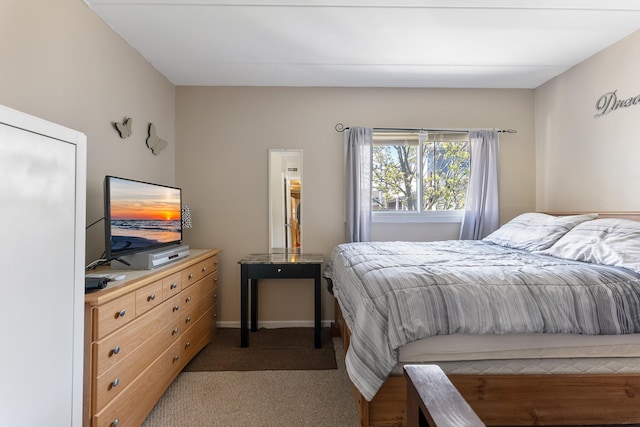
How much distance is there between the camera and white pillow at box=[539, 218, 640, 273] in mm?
1542

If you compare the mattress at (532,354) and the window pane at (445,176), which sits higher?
the window pane at (445,176)

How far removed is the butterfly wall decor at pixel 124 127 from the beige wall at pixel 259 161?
2.46 ft

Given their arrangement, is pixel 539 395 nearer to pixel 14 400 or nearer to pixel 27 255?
pixel 14 400

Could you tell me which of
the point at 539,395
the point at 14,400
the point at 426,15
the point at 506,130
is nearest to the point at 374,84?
the point at 426,15

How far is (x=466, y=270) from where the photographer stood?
149 cm

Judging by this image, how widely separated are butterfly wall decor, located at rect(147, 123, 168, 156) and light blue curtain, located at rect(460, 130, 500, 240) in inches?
121

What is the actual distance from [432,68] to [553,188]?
1722 mm

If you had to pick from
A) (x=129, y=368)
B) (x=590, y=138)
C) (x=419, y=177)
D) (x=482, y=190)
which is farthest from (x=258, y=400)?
(x=590, y=138)

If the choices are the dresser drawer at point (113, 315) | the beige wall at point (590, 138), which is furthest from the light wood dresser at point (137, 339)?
the beige wall at point (590, 138)

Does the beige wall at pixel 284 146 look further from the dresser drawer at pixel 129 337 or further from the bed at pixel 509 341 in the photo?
the bed at pixel 509 341

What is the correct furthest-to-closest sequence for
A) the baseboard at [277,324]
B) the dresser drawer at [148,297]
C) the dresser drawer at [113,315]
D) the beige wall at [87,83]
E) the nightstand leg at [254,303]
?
the baseboard at [277,324] → the nightstand leg at [254,303] → the dresser drawer at [148,297] → the beige wall at [87,83] → the dresser drawer at [113,315]

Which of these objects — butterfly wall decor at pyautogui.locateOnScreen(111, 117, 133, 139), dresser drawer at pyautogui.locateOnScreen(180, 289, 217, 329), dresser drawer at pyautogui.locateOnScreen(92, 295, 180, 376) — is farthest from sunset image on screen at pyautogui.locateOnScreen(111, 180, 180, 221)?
dresser drawer at pyautogui.locateOnScreen(180, 289, 217, 329)

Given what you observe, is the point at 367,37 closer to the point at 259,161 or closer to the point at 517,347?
the point at 259,161

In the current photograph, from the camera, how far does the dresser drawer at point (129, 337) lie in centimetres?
124
